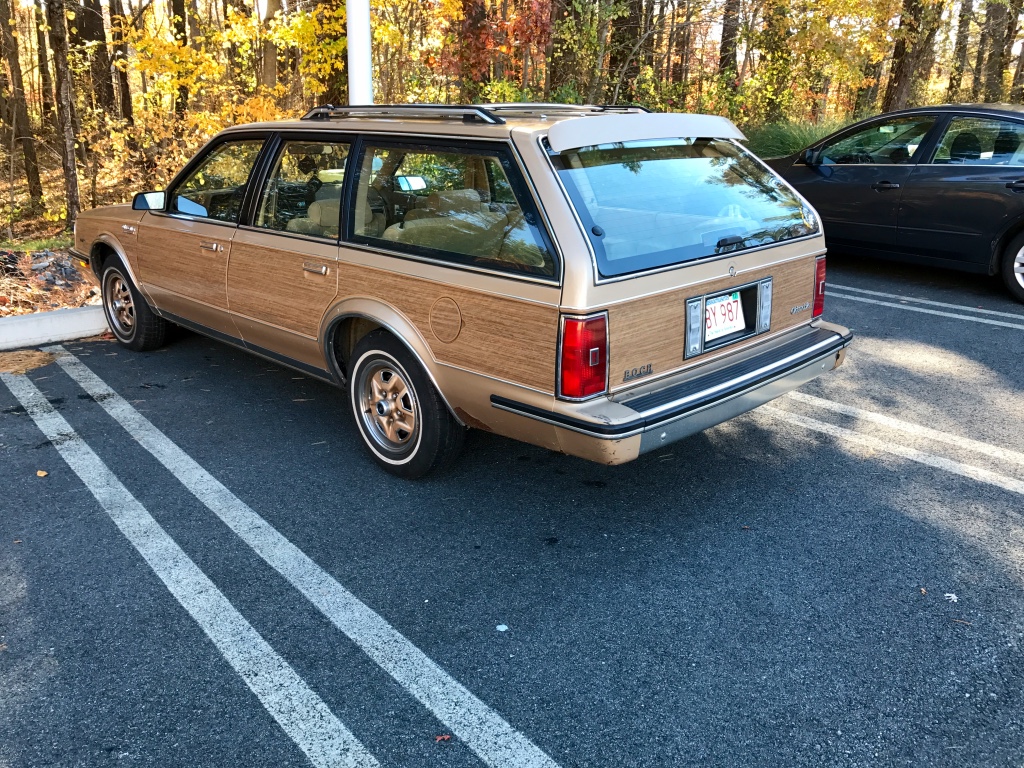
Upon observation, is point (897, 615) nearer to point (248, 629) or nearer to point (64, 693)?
point (248, 629)

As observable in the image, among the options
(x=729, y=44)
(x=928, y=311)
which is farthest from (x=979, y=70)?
(x=928, y=311)

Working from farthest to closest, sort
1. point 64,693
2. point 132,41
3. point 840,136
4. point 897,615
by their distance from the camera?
1. point 132,41
2. point 840,136
3. point 897,615
4. point 64,693

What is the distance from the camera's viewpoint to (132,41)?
10219mm

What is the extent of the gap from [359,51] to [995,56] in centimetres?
2025

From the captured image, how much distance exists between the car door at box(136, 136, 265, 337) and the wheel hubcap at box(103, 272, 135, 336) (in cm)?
48

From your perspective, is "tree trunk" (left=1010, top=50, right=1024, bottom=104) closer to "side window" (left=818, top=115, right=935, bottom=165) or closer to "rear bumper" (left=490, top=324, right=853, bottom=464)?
"side window" (left=818, top=115, right=935, bottom=165)

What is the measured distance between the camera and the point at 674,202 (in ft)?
12.5

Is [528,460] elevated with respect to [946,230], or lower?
lower

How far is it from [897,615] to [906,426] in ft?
6.30

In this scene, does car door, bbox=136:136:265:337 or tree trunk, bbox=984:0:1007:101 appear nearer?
car door, bbox=136:136:265:337

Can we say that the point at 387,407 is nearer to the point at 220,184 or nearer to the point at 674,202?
the point at 674,202

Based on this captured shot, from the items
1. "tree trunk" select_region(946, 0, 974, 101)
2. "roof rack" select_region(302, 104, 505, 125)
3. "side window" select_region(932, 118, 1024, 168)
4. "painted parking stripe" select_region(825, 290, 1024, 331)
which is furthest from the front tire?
"tree trunk" select_region(946, 0, 974, 101)

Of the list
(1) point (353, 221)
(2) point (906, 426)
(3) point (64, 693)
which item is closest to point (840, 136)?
(2) point (906, 426)

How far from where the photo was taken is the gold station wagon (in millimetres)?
3309
